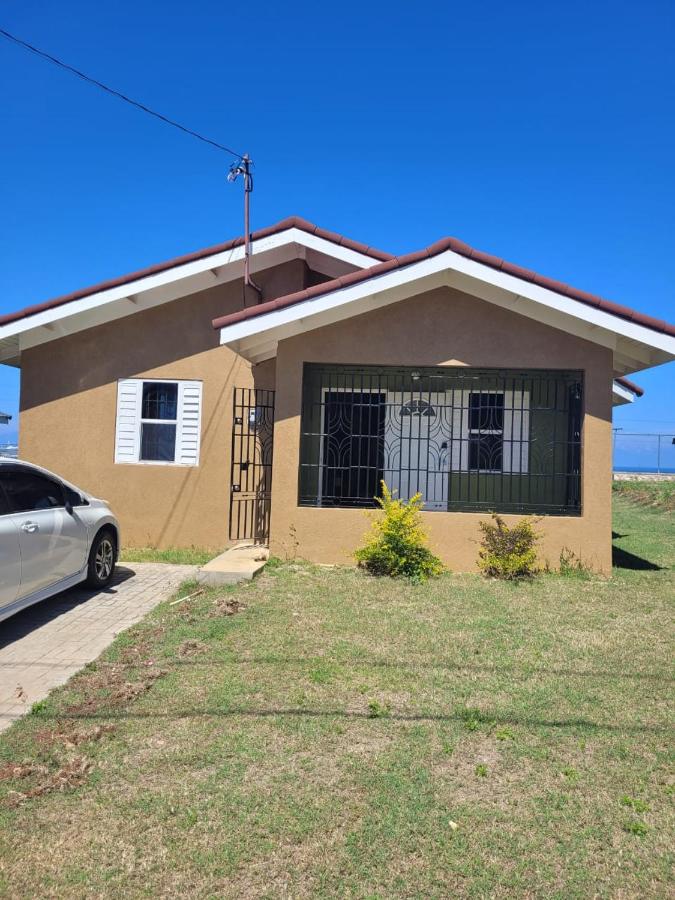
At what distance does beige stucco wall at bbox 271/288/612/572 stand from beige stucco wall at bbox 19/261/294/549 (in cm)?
172

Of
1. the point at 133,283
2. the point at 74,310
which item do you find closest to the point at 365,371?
the point at 133,283

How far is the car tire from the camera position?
281 inches

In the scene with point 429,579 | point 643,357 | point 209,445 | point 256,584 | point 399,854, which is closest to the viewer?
point 399,854

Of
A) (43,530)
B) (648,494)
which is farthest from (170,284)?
(648,494)

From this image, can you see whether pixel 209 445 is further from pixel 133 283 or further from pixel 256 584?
pixel 256 584

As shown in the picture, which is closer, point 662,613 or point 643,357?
point 662,613

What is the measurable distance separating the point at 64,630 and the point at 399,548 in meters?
3.78

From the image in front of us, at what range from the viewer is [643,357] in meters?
8.71

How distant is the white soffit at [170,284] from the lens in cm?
941

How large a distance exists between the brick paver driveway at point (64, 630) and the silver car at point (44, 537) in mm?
286

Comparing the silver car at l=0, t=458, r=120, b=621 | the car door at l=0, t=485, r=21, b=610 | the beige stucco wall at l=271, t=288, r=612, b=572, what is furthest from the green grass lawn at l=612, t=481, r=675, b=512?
the car door at l=0, t=485, r=21, b=610

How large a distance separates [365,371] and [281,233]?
2.47 meters

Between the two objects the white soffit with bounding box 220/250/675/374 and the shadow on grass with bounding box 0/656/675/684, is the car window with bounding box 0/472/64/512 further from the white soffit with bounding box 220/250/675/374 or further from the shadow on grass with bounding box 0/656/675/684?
the white soffit with bounding box 220/250/675/374

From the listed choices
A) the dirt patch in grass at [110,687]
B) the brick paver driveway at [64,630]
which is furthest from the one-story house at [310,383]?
the dirt patch in grass at [110,687]
